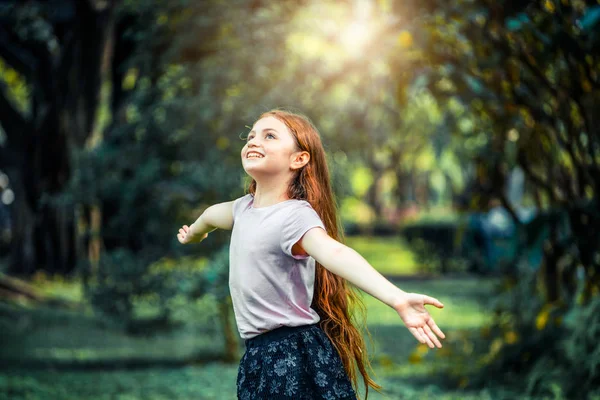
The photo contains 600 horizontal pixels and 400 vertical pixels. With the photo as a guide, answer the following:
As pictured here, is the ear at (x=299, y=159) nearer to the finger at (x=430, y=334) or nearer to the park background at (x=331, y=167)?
the finger at (x=430, y=334)

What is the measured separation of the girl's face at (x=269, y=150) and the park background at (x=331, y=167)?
1187 millimetres

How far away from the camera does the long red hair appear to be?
9.51 ft

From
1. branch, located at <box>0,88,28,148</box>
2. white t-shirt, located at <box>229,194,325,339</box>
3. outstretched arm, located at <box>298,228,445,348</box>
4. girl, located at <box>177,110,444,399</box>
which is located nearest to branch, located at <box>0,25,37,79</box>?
branch, located at <box>0,88,28,148</box>

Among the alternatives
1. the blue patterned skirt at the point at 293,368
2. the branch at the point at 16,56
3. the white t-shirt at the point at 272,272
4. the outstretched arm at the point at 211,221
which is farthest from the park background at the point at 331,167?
the branch at the point at 16,56

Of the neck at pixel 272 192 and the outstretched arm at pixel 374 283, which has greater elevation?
the neck at pixel 272 192

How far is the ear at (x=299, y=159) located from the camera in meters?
2.88

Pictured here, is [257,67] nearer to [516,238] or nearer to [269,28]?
[269,28]

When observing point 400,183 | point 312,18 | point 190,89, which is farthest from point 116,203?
point 400,183

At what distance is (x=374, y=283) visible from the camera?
2461 millimetres

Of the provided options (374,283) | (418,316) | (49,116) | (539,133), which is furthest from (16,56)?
(418,316)

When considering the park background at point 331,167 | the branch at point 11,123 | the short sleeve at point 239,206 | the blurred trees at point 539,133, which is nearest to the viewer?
the short sleeve at point 239,206

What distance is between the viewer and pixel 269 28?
8.23 metres

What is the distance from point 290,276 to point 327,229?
252 millimetres

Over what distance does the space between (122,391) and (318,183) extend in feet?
14.5
